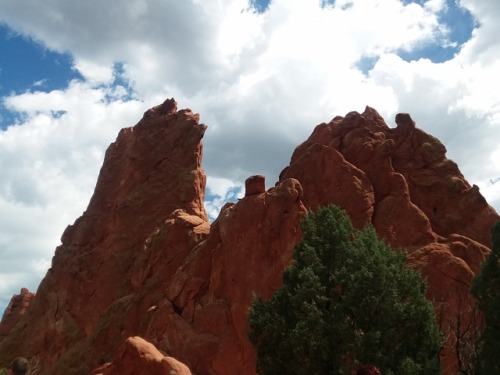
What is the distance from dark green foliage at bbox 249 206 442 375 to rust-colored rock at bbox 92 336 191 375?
5361mm

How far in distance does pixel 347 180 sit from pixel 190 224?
541 inches

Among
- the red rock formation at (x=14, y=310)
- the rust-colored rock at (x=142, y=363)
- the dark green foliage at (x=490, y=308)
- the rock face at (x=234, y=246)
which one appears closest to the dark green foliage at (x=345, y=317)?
the dark green foliage at (x=490, y=308)

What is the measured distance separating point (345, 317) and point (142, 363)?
10678 mm

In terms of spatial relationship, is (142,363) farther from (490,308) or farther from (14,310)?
(14,310)

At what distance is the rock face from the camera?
40125 mm

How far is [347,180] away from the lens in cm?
4609

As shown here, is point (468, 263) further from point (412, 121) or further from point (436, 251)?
point (412, 121)

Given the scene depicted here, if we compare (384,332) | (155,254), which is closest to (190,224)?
(155,254)

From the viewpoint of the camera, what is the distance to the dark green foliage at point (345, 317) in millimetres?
24672

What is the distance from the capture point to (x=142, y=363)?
30.7 meters

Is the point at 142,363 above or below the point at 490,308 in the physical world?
below

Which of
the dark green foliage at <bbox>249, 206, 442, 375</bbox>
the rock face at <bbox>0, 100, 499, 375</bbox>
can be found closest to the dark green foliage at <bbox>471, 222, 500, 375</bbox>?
the dark green foliage at <bbox>249, 206, 442, 375</bbox>

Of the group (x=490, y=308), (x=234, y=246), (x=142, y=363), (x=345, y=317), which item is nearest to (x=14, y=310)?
(x=234, y=246)

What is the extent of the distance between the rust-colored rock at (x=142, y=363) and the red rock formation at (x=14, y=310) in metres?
57.6
